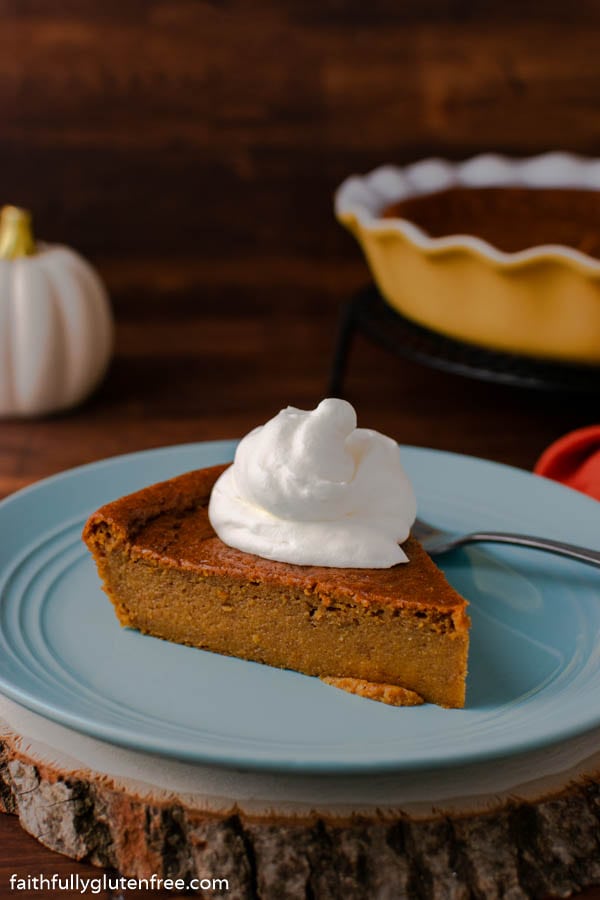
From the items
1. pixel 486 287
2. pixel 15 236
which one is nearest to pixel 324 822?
pixel 486 287

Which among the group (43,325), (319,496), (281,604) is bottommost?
(43,325)

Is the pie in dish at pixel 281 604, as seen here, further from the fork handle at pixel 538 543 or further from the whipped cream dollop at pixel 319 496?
the fork handle at pixel 538 543

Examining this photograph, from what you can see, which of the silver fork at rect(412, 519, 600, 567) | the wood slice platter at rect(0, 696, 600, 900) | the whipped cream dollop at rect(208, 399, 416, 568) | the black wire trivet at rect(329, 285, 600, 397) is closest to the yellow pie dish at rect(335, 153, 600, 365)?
the black wire trivet at rect(329, 285, 600, 397)

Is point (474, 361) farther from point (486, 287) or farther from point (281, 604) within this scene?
point (281, 604)

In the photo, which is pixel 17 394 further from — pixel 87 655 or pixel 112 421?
pixel 87 655

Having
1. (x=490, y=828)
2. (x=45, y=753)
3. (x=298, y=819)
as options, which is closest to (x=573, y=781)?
(x=490, y=828)
